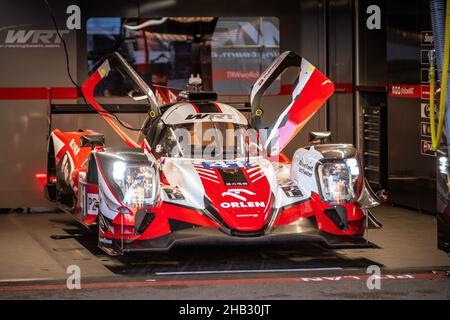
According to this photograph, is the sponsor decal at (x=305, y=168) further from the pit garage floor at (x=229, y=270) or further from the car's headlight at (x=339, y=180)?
the pit garage floor at (x=229, y=270)

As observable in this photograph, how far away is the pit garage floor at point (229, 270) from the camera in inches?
317

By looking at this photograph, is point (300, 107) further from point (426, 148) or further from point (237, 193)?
point (426, 148)

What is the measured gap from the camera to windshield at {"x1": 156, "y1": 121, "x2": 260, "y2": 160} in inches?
408

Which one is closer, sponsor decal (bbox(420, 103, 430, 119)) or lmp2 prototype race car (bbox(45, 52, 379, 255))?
lmp2 prototype race car (bbox(45, 52, 379, 255))

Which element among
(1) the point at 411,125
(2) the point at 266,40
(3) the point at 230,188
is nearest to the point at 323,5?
(2) the point at 266,40

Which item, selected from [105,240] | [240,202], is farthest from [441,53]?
[105,240]

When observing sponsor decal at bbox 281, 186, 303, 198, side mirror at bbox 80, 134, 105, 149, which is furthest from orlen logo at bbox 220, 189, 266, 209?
side mirror at bbox 80, 134, 105, 149

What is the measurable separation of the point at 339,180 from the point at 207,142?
1.64m

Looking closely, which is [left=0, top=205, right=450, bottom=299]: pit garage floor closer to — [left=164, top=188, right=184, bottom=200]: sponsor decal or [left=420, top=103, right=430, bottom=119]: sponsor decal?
[left=164, top=188, right=184, bottom=200]: sponsor decal

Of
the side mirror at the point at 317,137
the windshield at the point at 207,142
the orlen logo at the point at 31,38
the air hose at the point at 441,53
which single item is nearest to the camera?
the air hose at the point at 441,53

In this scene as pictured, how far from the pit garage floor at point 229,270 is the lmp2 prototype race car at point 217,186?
0.30m

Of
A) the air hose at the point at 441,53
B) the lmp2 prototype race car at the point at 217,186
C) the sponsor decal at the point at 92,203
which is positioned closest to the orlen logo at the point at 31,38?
the lmp2 prototype race car at the point at 217,186

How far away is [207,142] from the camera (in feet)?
34.3

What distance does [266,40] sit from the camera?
14492mm
